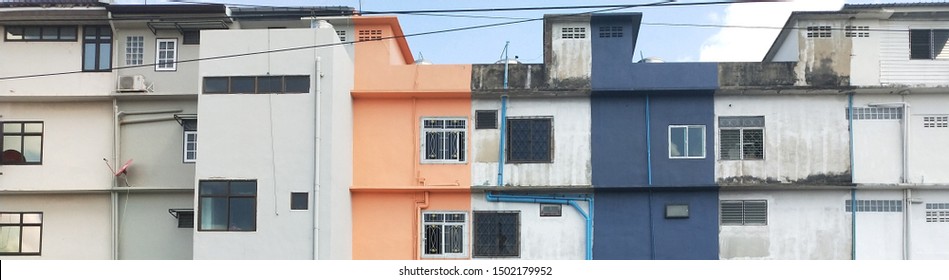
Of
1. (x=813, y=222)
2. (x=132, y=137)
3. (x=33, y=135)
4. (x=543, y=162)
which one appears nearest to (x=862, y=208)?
(x=813, y=222)

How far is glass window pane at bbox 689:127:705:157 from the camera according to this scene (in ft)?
62.2

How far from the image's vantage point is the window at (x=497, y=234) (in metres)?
18.9

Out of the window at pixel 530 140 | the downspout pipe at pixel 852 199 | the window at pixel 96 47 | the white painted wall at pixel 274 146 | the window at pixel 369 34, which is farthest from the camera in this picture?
the window at pixel 96 47

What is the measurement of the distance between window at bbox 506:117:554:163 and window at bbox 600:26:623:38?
1.90m

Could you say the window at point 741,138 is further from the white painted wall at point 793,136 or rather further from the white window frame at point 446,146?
the white window frame at point 446,146

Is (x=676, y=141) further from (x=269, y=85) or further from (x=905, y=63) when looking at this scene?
(x=269, y=85)

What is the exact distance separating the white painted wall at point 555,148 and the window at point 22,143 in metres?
8.33

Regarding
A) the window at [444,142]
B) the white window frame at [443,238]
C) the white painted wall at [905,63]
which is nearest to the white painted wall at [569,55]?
the window at [444,142]

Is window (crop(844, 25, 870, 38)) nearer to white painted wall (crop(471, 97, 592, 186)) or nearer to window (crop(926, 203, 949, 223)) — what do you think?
window (crop(926, 203, 949, 223))

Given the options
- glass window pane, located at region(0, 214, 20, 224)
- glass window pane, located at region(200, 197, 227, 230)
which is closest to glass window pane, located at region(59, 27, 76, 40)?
glass window pane, located at region(0, 214, 20, 224)

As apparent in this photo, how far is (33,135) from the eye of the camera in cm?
1956

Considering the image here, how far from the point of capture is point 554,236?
62.1 ft

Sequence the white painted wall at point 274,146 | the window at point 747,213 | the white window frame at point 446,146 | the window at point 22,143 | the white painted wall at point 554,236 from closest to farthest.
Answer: the white painted wall at point 274,146, the window at point 747,213, the white painted wall at point 554,236, the white window frame at point 446,146, the window at point 22,143
